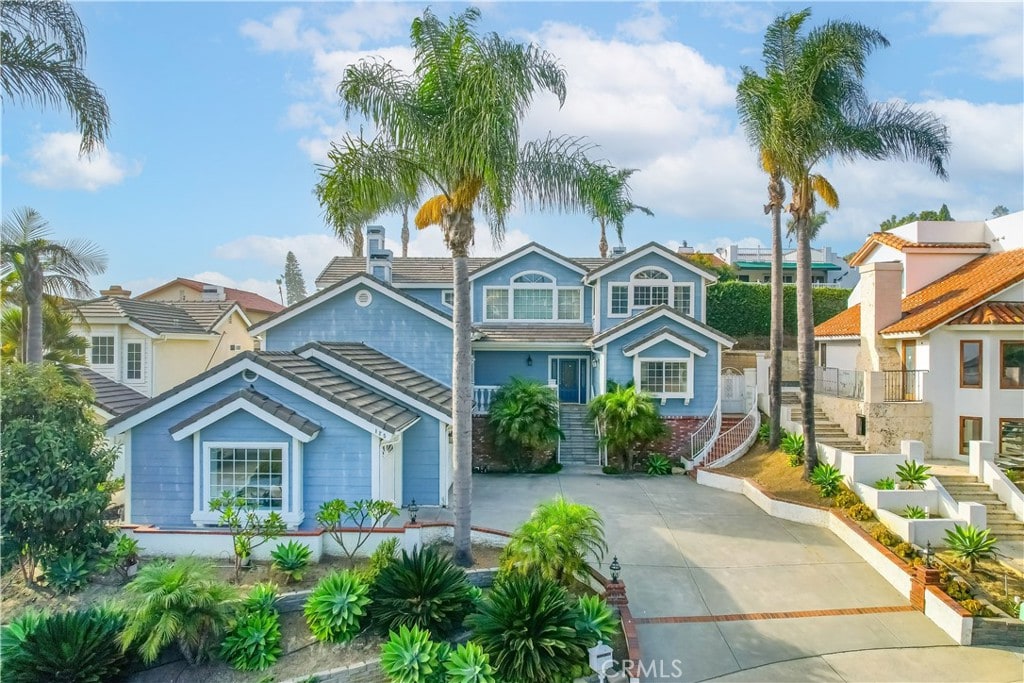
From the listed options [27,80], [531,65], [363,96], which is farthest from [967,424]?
[27,80]

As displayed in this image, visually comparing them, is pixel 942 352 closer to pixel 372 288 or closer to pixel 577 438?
pixel 577 438

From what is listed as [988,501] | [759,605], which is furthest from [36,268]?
[988,501]

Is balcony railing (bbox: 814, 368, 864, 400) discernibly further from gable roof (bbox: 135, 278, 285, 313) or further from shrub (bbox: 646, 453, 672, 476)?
gable roof (bbox: 135, 278, 285, 313)

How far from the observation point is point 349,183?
32.8ft

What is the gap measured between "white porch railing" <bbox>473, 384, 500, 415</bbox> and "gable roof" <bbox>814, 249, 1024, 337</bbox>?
1284cm

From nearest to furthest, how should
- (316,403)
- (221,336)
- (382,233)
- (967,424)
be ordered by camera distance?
(316,403) → (967,424) → (382,233) → (221,336)

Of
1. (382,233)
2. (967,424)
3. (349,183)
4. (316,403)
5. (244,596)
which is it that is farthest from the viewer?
Result: (382,233)

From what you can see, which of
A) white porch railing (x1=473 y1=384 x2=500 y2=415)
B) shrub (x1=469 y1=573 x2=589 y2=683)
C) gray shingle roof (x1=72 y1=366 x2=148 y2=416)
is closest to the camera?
shrub (x1=469 y1=573 x2=589 y2=683)

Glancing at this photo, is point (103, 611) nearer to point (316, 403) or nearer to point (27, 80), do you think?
point (316, 403)

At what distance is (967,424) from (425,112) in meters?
16.7

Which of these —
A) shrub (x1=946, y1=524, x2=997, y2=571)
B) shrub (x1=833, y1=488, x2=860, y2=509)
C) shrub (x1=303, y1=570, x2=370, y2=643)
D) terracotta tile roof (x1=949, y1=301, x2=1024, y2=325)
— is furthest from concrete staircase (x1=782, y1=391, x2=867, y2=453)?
shrub (x1=303, y1=570, x2=370, y2=643)

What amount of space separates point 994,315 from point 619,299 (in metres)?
11.3

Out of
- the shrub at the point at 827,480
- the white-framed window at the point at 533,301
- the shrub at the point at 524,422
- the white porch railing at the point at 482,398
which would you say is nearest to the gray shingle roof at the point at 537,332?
the white-framed window at the point at 533,301

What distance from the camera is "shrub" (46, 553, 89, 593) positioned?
9.47m
